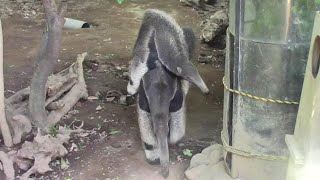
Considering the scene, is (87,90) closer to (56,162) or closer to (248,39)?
(56,162)

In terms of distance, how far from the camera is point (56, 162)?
515 centimetres

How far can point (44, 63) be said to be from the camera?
5.45 metres

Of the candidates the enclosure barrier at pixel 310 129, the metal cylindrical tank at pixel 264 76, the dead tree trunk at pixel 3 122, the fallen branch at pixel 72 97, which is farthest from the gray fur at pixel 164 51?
the enclosure barrier at pixel 310 129

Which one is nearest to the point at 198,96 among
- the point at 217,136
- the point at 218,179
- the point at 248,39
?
the point at 217,136

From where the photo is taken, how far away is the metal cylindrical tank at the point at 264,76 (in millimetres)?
3902

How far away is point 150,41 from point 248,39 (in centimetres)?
170

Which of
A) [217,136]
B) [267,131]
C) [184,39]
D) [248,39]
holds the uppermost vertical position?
A: [248,39]

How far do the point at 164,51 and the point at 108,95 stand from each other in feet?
5.42

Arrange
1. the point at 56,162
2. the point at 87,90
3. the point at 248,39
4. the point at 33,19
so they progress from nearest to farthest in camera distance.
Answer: the point at 248,39 → the point at 56,162 → the point at 87,90 → the point at 33,19

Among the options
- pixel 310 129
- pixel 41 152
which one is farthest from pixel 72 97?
pixel 310 129

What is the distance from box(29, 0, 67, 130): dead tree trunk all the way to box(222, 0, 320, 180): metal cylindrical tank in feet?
6.28

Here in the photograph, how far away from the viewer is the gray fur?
17.2ft

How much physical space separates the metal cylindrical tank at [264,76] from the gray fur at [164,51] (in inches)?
32.2

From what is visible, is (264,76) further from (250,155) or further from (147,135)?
(147,135)
